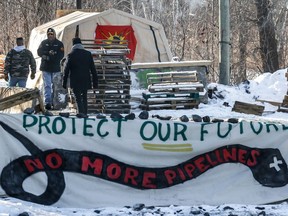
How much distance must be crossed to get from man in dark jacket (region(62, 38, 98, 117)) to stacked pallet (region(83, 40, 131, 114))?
2752mm

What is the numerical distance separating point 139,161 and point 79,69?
5125mm

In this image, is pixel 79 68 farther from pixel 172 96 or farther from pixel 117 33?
pixel 117 33

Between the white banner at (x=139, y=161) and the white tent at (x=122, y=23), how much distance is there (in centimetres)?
1251

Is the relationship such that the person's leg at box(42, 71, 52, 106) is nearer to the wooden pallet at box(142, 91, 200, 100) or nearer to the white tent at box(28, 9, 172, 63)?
the wooden pallet at box(142, 91, 200, 100)

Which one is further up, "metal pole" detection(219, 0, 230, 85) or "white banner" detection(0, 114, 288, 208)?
"metal pole" detection(219, 0, 230, 85)

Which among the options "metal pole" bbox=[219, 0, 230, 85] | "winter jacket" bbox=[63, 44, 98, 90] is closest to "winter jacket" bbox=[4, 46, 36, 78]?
"winter jacket" bbox=[63, 44, 98, 90]

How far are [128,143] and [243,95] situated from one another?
11.9 m

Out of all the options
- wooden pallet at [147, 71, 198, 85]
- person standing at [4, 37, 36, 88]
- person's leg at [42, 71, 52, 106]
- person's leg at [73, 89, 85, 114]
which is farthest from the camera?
wooden pallet at [147, 71, 198, 85]

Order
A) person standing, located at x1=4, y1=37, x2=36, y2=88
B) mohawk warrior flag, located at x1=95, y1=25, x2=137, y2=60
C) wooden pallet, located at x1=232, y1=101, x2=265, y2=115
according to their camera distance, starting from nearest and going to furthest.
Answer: person standing, located at x1=4, y1=37, x2=36, y2=88 < wooden pallet, located at x1=232, y1=101, x2=265, y2=115 < mohawk warrior flag, located at x1=95, y1=25, x2=137, y2=60

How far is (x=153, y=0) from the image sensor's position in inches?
2438

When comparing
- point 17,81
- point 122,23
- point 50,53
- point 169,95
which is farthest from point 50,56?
point 122,23

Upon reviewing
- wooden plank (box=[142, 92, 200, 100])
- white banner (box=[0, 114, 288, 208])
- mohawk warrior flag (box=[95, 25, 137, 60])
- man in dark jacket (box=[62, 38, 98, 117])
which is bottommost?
white banner (box=[0, 114, 288, 208])

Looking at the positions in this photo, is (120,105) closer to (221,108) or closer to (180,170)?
(221,108)

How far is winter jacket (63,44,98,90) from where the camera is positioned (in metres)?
13.2
